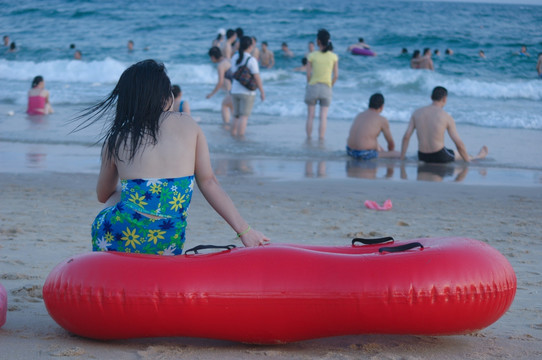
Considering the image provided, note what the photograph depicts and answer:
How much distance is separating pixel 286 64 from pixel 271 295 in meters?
21.3

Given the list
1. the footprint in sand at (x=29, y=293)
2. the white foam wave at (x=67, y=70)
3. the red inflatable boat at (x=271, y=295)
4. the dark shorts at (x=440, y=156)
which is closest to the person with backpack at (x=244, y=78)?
the dark shorts at (x=440, y=156)

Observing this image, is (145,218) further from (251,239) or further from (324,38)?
(324,38)

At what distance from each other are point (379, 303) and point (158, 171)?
1128 mm

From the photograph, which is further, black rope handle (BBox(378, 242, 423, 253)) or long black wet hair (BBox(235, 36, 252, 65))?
long black wet hair (BBox(235, 36, 252, 65))

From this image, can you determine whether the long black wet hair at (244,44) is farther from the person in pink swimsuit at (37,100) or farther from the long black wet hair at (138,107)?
the long black wet hair at (138,107)

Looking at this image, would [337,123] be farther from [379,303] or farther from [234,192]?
[379,303]

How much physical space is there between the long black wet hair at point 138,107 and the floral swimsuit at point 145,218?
175 millimetres

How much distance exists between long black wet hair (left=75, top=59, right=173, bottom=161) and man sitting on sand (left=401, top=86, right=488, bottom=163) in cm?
639

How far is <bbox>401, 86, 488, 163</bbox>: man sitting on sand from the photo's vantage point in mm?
9086

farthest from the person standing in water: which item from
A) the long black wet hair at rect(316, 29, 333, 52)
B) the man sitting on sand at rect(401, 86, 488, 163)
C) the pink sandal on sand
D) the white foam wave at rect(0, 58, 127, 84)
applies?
the white foam wave at rect(0, 58, 127, 84)

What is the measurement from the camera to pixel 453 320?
2938 mm

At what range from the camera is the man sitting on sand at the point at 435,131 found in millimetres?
9086

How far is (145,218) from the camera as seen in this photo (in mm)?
3125

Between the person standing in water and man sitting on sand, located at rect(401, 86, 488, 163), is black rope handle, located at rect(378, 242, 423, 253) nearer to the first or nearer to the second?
man sitting on sand, located at rect(401, 86, 488, 163)
